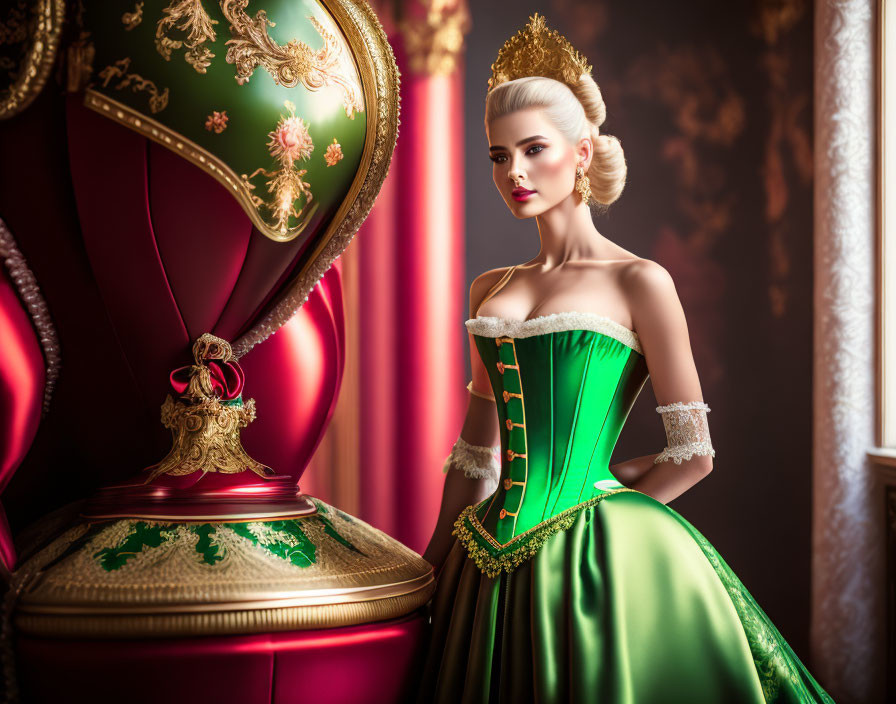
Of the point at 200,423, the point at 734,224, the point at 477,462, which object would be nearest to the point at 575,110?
the point at 477,462

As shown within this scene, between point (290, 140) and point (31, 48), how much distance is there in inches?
11.8

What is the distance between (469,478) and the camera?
134 cm

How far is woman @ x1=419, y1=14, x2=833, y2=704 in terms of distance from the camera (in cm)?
104

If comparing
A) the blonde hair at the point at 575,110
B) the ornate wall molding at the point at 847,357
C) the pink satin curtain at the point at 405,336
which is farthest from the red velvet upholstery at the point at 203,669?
the ornate wall molding at the point at 847,357

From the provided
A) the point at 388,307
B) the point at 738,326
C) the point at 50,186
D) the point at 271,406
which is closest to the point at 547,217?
the point at 271,406

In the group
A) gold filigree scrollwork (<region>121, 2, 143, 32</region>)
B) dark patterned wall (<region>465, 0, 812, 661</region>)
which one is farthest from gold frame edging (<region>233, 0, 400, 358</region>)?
dark patterned wall (<region>465, 0, 812, 661</region>)

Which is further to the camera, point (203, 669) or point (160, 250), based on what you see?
point (160, 250)

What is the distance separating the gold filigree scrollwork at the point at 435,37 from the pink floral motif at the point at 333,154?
4.27 ft

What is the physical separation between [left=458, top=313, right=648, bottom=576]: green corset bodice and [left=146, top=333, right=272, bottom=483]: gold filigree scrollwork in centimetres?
36

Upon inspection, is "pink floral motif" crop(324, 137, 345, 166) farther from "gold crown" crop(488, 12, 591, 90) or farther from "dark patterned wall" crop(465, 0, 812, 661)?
"dark patterned wall" crop(465, 0, 812, 661)

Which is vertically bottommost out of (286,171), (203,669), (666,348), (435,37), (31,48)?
(203,669)

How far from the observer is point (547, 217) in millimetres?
1294

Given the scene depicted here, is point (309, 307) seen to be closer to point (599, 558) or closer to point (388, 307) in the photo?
point (599, 558)

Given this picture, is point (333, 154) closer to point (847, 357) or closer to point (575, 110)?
point (575, 110)
